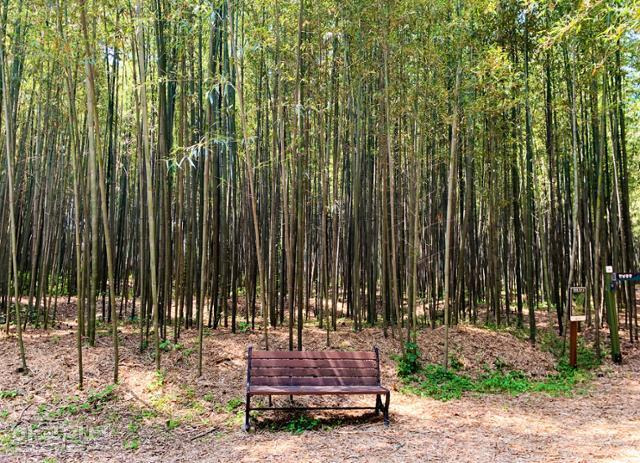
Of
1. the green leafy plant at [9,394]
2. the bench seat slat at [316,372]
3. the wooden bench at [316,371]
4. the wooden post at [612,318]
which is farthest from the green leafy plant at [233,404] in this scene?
the wooden post at [612,318]

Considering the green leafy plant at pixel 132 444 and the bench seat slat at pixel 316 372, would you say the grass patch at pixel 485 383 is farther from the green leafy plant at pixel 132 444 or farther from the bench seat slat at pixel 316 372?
the green leafy plant at pixel 132 444

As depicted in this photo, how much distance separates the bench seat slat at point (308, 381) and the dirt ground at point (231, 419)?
0.94ft

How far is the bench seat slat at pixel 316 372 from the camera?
377 cm

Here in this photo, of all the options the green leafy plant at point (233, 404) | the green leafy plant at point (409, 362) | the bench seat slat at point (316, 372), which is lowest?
the green leafy plant at point (233, 404)

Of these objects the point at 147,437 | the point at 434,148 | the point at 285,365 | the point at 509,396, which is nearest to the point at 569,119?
the point at 434,148

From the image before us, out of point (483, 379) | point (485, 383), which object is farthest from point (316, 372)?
point (483, 379)

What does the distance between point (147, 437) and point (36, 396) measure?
126 centimetres

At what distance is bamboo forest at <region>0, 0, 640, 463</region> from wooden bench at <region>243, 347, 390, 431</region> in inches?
0.7

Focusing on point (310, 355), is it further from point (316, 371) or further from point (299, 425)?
point (299, 425)

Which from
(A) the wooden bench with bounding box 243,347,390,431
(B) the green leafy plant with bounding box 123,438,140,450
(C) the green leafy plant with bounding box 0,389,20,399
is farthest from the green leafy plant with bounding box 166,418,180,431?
(C) the green leafy plant with bounding box 0,389,20,399

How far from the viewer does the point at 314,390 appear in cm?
355

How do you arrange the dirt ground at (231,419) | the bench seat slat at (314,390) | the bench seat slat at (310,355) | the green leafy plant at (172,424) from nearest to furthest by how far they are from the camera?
the dirt ground at (231,419) → the bench seat slat at (314,390) → the green leafy plant at (172,424) → the bench seat slat at (310,355)

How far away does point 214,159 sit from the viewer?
5.57 meters

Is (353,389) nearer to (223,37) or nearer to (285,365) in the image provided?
(285,365)
